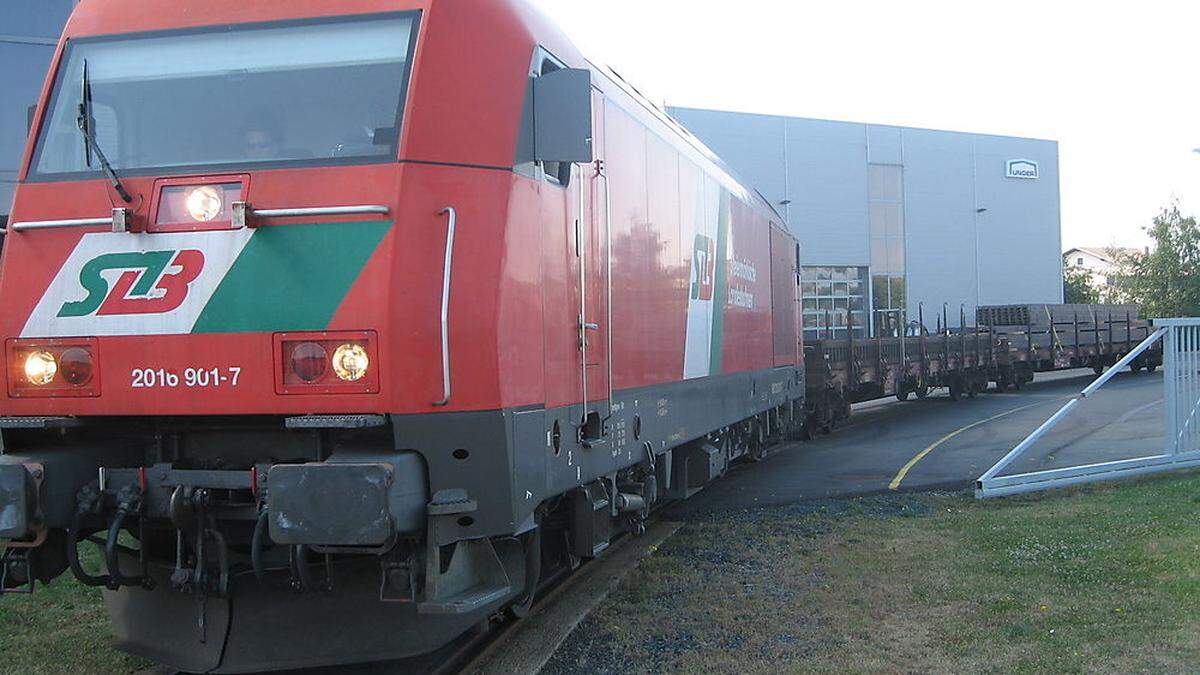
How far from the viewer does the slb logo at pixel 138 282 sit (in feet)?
15.9

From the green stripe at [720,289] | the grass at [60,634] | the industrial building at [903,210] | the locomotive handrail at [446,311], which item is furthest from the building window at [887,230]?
the locomotive handrail at [446,311]

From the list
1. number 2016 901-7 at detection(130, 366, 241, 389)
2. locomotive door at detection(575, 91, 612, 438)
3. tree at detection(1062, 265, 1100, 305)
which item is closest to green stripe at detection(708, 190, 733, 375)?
locomotive door at detection(575, 91, 612, 438)

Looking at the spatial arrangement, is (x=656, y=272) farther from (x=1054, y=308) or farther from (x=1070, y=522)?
(x=1054, y=308)

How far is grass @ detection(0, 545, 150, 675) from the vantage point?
19.4 ft

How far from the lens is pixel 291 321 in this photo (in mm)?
4734

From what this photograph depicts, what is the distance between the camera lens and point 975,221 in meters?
46.0

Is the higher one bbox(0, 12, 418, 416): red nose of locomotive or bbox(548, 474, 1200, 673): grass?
bbox(0, 12, 418, 416): red nose of locomotive

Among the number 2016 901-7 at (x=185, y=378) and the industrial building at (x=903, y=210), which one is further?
the industrial building at (x=903, y=210)

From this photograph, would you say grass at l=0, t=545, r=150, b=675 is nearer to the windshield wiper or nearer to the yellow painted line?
the windshield wiper

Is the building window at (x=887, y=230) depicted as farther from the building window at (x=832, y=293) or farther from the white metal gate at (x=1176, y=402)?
the white metal gate at (x=1176, y=402)

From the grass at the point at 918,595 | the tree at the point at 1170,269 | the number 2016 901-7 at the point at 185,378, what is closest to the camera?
the number 2016 901-7 at the point at 185,378

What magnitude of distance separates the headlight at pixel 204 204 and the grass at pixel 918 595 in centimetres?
299

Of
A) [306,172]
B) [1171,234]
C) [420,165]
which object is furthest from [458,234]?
[1171,234]

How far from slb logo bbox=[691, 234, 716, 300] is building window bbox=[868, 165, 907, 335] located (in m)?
36.1
